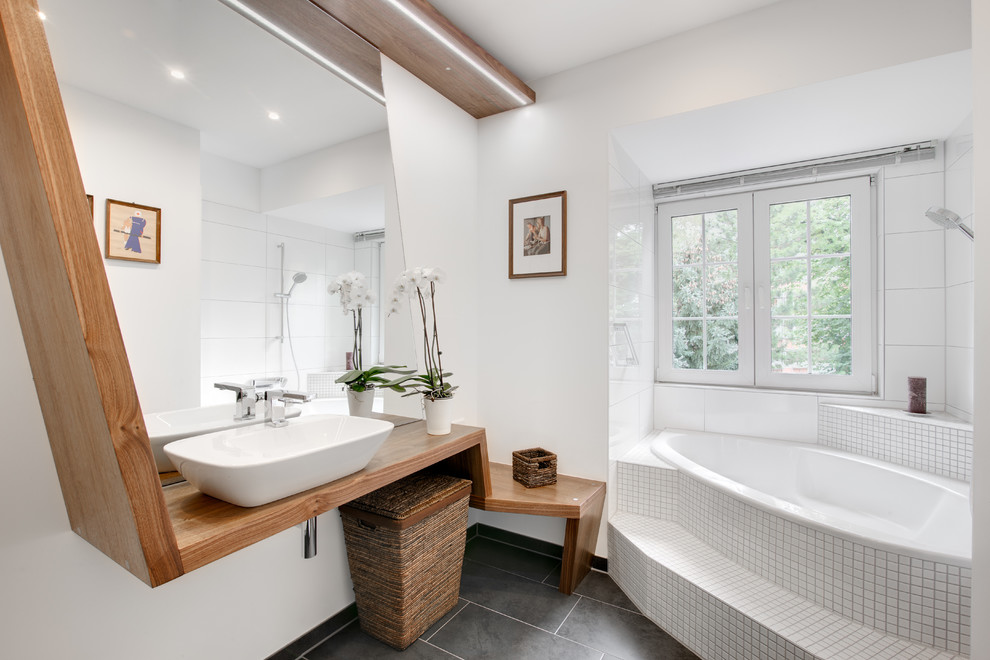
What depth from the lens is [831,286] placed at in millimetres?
2699

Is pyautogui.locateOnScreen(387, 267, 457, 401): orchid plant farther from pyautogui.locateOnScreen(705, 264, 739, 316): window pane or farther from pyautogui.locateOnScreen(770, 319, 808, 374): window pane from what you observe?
pyautogui.locateOnScreen(770, 319, 808, 374): window pane

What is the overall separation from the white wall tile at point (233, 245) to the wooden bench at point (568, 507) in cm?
132

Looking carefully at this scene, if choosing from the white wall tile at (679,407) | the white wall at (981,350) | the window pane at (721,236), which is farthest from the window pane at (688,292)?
the white wall at (981,350)

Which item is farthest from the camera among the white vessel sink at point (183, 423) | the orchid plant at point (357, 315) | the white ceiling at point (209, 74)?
the orchid plant at point (357, 315)

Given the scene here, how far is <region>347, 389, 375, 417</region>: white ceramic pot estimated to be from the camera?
189 cm

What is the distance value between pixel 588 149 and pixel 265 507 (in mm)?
2003

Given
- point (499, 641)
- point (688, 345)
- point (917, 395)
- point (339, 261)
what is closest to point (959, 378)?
point (917, 395)

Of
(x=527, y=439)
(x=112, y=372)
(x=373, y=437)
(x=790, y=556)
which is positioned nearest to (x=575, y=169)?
(x=527, y=439)

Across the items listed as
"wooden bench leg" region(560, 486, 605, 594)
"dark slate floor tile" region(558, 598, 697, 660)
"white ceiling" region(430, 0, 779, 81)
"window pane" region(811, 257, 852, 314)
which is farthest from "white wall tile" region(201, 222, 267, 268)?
"window pane" region(811, 257, 852, 314)

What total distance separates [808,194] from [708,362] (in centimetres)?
111

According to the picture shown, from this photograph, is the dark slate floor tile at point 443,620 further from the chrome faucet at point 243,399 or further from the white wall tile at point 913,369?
the white wall tile at point 913,369

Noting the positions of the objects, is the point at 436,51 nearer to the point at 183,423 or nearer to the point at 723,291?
the point at 183,423

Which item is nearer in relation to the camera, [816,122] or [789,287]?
[816,122]

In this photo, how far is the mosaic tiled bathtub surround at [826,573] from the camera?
1.38 metres
